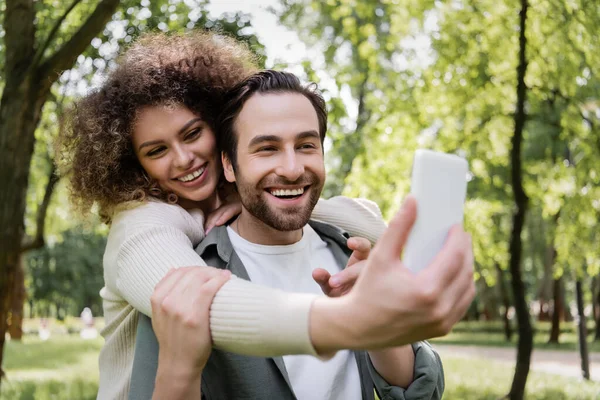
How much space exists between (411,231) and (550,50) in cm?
907

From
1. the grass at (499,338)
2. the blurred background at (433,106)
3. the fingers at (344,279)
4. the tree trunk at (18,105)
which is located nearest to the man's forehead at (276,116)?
the fingers at (344,279)

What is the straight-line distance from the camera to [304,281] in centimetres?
247

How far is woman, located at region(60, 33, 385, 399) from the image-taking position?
238cm

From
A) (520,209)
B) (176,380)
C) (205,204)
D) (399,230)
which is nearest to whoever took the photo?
(399,230)

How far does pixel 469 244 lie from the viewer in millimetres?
→ 1238

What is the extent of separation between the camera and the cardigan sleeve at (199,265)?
1.40 meters

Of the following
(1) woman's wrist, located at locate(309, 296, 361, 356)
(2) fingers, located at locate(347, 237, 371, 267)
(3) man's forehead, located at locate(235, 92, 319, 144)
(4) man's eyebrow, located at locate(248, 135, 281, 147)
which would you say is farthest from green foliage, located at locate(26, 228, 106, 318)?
(1) woman's wrist, located at locate(309, 296, 361, 356)

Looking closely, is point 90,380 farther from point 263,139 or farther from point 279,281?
point 263,139

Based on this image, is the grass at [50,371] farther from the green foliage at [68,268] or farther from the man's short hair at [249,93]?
the green foliage at [68,268]

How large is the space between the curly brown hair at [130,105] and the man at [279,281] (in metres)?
0.19

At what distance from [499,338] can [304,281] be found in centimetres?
2364

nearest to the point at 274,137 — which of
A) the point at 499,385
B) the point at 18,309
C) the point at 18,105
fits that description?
the point at 18,105

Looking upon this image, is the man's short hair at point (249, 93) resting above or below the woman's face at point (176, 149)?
above

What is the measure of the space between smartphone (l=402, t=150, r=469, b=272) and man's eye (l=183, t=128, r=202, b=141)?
1545mm
